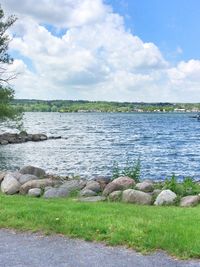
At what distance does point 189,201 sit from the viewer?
43.2 feet

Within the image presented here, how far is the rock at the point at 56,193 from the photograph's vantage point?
584 inches

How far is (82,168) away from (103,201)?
62.9 feet

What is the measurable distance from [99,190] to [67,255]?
770 cm

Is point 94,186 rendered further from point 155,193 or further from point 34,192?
point 155,193

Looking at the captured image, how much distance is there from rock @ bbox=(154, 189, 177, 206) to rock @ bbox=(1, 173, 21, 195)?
5.22m

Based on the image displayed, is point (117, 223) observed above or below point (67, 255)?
above

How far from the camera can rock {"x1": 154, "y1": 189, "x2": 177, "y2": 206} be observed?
1331cm

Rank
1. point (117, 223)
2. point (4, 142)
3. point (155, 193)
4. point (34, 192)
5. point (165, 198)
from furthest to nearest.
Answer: point (4, 142)
point (34, 192)
point (155, 193)
point (165, 198)
point (117, 223)

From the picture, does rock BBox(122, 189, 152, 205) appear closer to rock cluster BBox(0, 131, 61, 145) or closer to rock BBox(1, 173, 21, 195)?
rock BBox(1, 173, 21, 195)

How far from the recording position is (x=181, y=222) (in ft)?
33.0

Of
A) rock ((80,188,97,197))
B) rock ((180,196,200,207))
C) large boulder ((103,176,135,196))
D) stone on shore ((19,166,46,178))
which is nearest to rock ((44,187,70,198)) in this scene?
rock ((80,188,97,197))

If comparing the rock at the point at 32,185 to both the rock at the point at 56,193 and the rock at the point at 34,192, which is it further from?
the rock at the point at 56,193

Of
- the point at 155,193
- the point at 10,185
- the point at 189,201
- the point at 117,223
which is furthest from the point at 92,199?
the point at 117,223

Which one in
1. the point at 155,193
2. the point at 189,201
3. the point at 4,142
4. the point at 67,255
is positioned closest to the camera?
the point at 67,255
